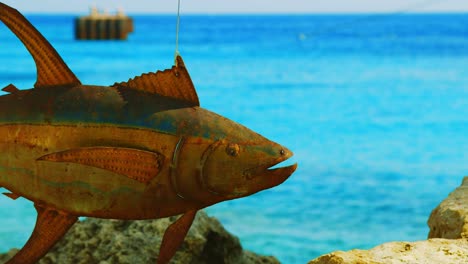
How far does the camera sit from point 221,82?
2316 centimetres

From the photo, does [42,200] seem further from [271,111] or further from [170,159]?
[271,111]

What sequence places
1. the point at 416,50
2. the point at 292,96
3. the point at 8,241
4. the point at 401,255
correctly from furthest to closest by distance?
the point at 416,50 < the point at 292,96 < the point at 8,241 < the point at 401,255

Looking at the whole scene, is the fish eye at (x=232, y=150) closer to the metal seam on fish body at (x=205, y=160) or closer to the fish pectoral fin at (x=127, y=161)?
the metal seam on fish body at (x=205, y=160)

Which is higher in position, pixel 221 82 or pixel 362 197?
pixel 221 82

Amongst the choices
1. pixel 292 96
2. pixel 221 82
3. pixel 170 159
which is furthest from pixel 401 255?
pixel 221 82

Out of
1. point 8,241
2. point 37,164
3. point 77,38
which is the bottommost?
point 8,241

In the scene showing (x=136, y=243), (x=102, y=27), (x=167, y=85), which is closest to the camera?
(x=167, y=85)

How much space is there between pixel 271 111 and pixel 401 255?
48.6 feet

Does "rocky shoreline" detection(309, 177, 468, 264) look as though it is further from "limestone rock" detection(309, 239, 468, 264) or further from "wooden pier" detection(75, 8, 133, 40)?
"wooden pier" detection(75, 8, 133, 40)

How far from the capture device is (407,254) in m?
3.02

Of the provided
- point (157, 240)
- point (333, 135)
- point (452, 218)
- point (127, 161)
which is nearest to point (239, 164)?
point (127, 161)

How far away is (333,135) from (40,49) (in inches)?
484

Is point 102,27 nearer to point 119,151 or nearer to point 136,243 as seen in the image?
point 136,243

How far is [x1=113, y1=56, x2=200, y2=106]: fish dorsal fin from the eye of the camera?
9.29 ft
